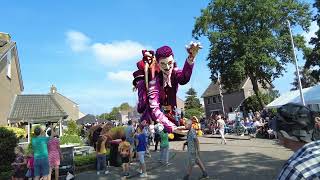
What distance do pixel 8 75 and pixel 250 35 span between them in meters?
24.1

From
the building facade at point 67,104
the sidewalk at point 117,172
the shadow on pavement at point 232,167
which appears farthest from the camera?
the building facade at point 67,104

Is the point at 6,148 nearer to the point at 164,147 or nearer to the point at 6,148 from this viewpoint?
the point at 6,148

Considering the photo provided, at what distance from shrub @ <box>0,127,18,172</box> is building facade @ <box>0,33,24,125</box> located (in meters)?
11.7

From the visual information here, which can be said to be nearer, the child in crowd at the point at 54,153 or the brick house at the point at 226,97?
the child in crowd at the point at 54,153

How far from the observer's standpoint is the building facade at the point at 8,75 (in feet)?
96.4

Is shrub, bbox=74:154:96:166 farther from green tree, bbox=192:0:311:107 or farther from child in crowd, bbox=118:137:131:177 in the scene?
green tree, bbox=192:0:311:107

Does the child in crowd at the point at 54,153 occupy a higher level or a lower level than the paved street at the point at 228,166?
higher

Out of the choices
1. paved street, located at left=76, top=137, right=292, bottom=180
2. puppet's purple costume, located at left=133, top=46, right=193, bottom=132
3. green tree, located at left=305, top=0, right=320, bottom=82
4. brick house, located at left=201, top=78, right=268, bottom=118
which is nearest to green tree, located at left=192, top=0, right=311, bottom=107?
green tree, located at left=305, top=0, right=320, bottom=82

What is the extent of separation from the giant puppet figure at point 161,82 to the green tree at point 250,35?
3447cm

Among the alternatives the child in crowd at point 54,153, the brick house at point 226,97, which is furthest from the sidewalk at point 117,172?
the brick house at point 226,97

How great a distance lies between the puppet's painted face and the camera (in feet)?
24.1

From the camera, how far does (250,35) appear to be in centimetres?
4319

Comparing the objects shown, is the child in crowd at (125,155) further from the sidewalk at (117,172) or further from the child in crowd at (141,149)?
the child in crowd at (141,149)

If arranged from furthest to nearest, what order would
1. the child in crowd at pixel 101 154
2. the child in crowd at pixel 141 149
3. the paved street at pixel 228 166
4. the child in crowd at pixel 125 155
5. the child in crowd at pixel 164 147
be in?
1. the child in crowd at pixel 164 147
2. the child in crowd at pixel 101 154
3. the child in crowd at pixel 125 155
4. the child in crowd at pixel 141 149
5. the paved street at pixel 228 166
